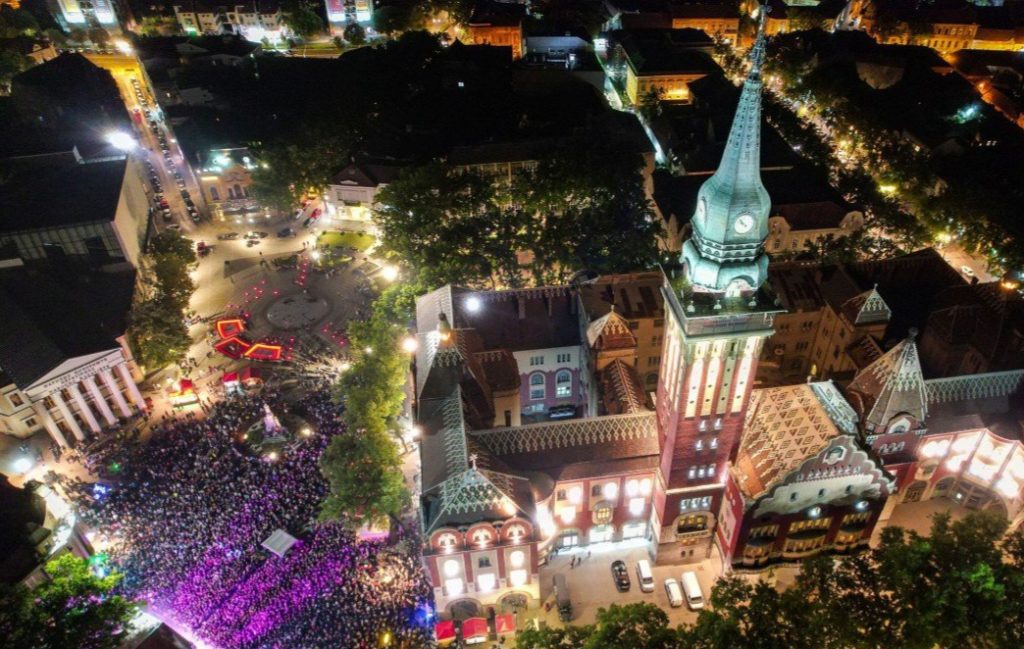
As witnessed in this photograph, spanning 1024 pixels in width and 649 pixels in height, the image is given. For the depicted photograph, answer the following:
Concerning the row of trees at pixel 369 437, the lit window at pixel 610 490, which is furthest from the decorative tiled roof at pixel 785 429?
the row of trees at pixel 369 437

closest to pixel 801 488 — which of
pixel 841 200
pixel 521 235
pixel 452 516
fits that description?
pixel 452 516

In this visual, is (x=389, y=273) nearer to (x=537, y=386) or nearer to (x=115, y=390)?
(x=537, y=386)

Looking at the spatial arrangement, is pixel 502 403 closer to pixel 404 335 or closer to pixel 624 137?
pixel 404 335

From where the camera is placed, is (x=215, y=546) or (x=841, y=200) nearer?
(x=215, y=546)

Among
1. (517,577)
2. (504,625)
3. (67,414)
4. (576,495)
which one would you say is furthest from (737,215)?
(67,414)

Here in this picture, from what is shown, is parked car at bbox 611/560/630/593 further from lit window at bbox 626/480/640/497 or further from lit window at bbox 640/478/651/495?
lit window at bbox 640/478/651/495

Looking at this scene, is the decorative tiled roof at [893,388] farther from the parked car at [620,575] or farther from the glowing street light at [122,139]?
the glowing street light at [122,139]

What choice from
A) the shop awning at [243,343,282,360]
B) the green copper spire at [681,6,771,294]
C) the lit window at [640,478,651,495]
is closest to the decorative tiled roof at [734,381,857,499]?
the lit window at [640,478,651,495]
